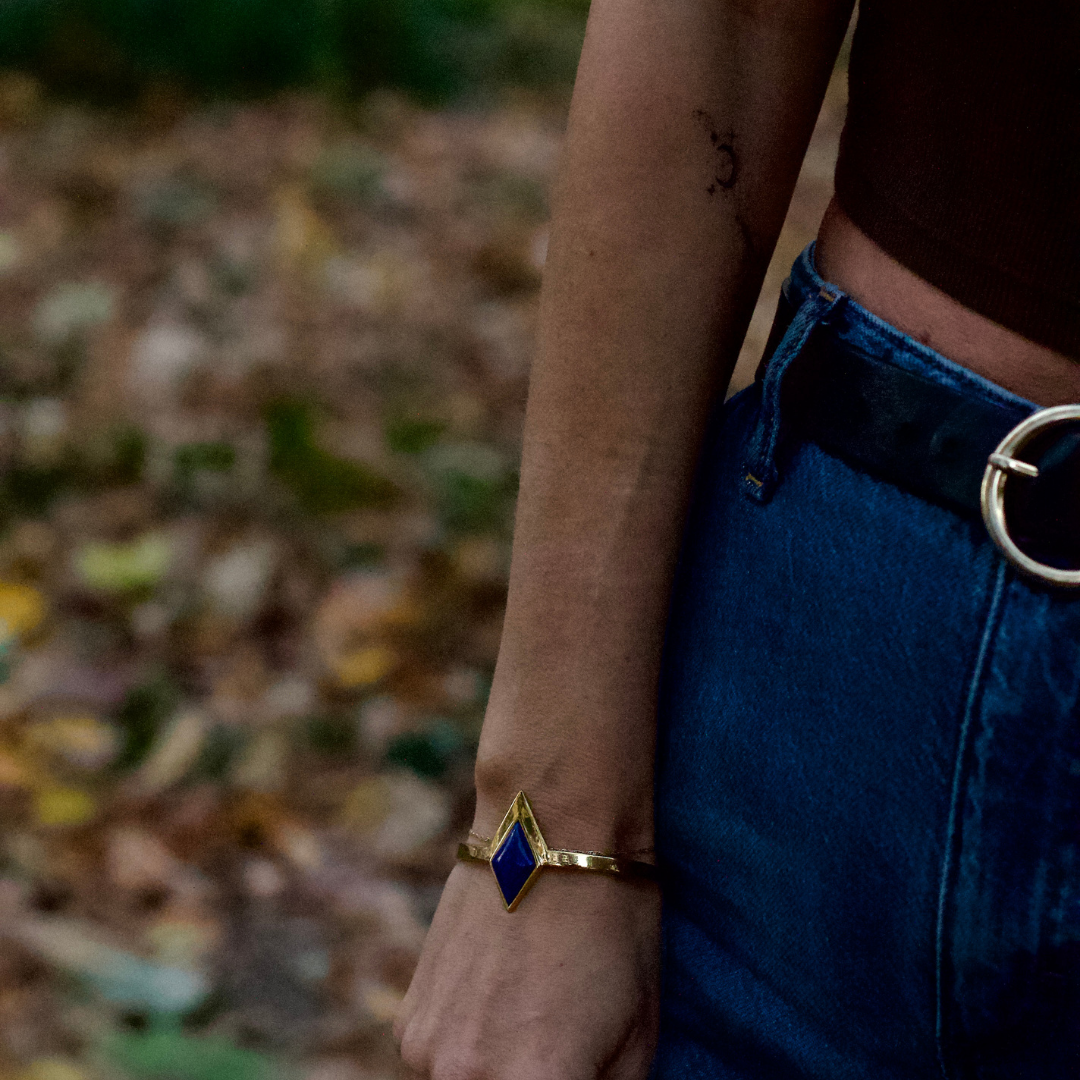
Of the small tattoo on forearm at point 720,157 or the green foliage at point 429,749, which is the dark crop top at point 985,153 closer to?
the small tattoo on forearm at point 720,157

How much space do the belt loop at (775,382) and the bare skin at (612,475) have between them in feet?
0.15

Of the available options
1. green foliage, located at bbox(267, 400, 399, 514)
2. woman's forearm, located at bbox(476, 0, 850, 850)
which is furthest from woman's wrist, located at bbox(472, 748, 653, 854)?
green foliage, located at bbox(267, 400, 399, 514)

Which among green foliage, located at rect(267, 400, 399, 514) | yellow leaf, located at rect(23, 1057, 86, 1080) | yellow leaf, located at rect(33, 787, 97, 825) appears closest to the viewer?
yellow leaf, located at rect(23, 1057, 86, 1080)

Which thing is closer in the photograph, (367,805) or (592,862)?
(592,862)

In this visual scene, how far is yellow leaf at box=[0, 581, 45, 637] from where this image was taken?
2484 mm

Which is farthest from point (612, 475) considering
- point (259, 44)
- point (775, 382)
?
point (259, 44)

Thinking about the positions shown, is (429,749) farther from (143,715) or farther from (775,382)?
(775,382)

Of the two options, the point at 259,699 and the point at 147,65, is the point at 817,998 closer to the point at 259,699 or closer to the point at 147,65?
the point at 259,699

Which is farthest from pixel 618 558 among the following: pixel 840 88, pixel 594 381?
pixel 840 88

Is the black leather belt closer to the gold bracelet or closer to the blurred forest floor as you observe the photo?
the gold bracelet

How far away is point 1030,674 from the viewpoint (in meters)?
0.57

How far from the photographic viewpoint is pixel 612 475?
0.73 m

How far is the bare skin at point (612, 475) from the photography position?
71 centimetres

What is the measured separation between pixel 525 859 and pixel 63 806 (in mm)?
1605
